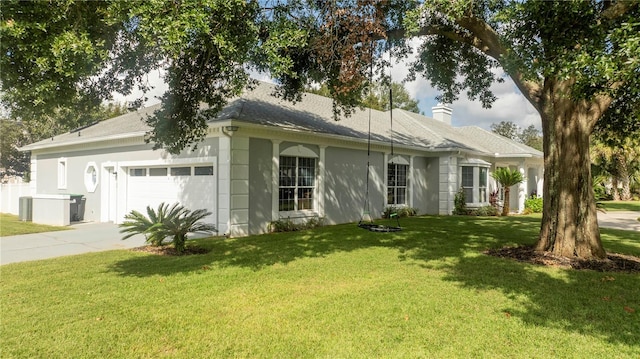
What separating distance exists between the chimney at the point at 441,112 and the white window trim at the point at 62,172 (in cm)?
2215

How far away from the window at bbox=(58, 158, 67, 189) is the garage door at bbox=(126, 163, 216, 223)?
4703 millimetres

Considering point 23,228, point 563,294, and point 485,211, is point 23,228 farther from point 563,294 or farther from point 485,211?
point 485,211

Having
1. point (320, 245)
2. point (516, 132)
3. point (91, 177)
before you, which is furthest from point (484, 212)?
point (516, 132)

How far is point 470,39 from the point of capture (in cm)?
937

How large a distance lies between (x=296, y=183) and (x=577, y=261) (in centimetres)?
804

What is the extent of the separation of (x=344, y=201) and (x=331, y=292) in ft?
30.4

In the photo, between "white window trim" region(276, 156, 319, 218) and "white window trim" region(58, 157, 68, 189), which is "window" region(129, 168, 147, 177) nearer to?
"white window trim" region(58, 157, 68, 189)

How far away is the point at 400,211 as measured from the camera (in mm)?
17750

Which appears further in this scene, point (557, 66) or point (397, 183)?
point (397, 183)

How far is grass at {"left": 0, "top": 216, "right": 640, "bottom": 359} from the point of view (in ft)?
13.3

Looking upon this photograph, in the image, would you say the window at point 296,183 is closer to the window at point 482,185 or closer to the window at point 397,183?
the window at point 397,183

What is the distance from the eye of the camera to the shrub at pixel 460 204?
19344 mm

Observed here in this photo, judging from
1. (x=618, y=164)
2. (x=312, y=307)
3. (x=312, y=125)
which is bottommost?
(x=312, y=307)

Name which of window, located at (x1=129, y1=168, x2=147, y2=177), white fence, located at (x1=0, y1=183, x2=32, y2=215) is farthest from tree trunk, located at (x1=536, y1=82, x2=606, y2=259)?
white fence, located at (x1=0, y1=183, x2=32, y2=215)
